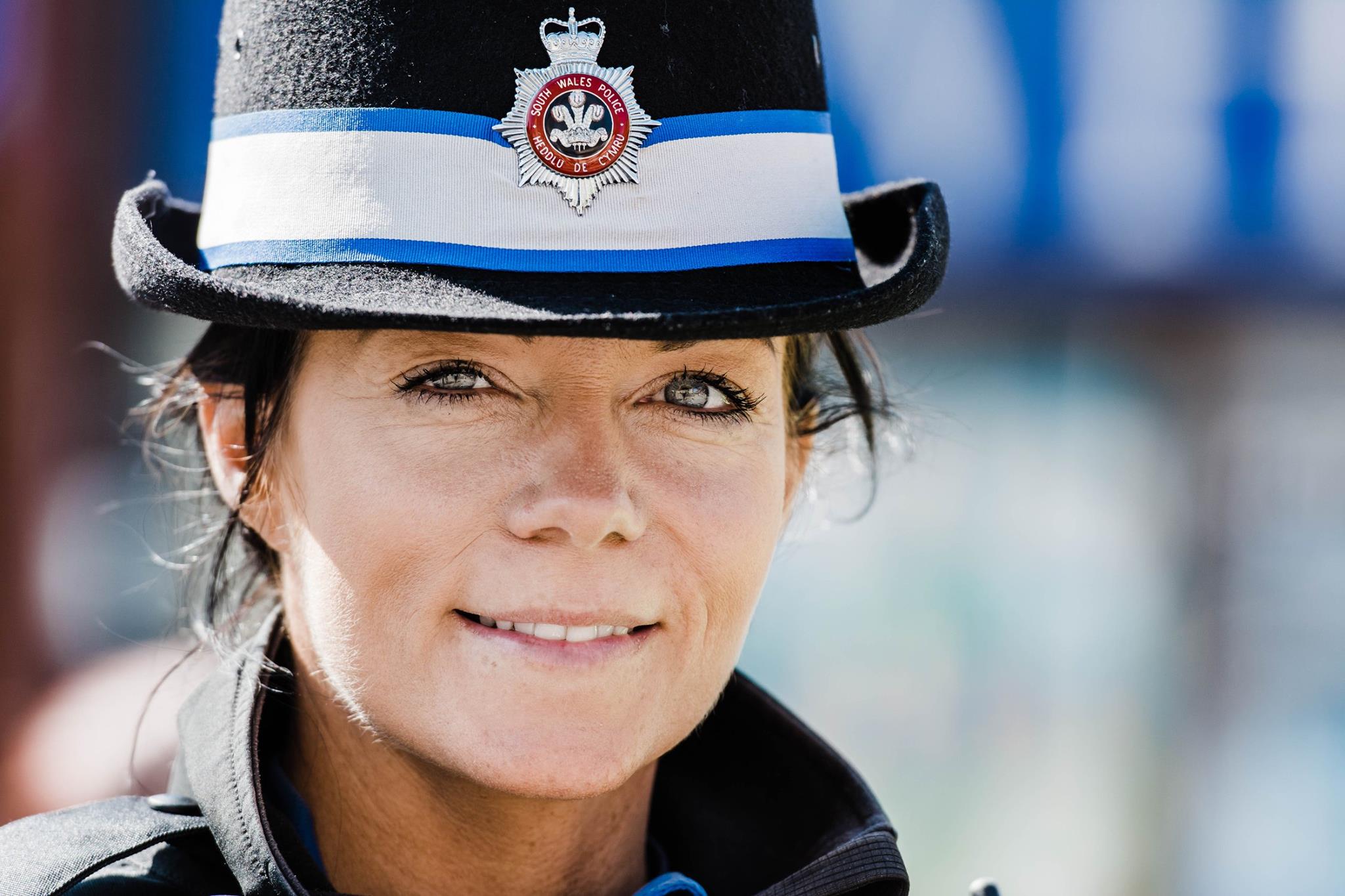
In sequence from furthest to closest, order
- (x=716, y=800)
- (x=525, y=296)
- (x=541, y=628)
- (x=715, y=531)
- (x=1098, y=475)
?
(x=1098, y=475)
(x=716, y=800)
(x=715, y=531)
(x=541, y=628)
(x=525, y=296)

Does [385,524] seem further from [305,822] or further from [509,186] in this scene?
[305,822]

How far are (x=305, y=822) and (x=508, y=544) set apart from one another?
60 centimetres

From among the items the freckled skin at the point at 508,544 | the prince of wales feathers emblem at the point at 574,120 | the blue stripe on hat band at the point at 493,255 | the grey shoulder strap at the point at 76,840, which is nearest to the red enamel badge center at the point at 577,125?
the prince of wales feathers emblem at the point at 574,120

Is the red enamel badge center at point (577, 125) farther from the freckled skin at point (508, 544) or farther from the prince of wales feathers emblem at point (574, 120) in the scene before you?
the freckled skin at point (508, 544)

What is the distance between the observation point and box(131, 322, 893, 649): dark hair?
6.17ft

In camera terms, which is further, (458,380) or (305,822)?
(305,822)

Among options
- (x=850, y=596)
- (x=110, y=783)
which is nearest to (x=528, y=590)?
(x=110, y=783)

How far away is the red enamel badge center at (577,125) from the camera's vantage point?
1.64 meters

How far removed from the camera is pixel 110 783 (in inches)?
127

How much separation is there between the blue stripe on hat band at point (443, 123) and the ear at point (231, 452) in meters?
0.38

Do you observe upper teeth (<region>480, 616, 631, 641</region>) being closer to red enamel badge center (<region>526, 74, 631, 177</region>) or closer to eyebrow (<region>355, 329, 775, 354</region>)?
eyebrow (<region>355, 329, 775, 354</region>)

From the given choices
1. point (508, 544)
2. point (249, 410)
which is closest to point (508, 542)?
point (508, 544)

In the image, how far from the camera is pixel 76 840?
5.58 ft

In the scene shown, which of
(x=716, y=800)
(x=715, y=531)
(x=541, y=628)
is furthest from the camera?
(x=716, y=800)
